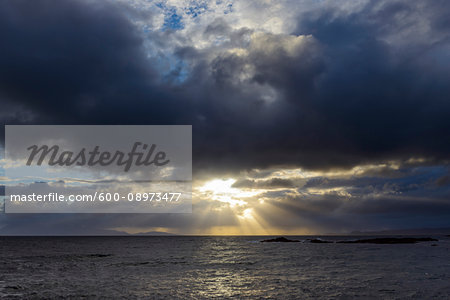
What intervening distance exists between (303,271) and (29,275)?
3439 centimetres

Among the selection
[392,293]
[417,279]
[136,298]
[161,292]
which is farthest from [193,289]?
[417,279]

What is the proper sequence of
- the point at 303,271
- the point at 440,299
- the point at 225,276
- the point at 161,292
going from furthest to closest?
the point at 303,271, the point at 225,276, the point at 161,292, the point at 440,299

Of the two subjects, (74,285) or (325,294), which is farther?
(74,285)

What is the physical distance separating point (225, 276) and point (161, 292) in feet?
38.6

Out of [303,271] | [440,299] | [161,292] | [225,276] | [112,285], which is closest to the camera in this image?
[440,299]

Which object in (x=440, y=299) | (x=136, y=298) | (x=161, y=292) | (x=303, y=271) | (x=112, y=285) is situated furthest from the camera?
(x=303, y=271)

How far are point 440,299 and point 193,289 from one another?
19764 mm

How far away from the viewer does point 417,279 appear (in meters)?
33.7

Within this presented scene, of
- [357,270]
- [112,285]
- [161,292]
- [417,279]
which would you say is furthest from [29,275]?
[417,279]

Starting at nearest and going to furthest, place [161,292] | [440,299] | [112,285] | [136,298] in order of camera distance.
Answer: [440,299] < [136,298] < [161,292] < [112,285]

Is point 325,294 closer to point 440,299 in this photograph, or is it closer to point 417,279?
point 440,299

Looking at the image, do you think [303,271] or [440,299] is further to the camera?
[303,271]

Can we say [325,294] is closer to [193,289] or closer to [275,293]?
[275,293]

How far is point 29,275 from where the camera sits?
135 feet
